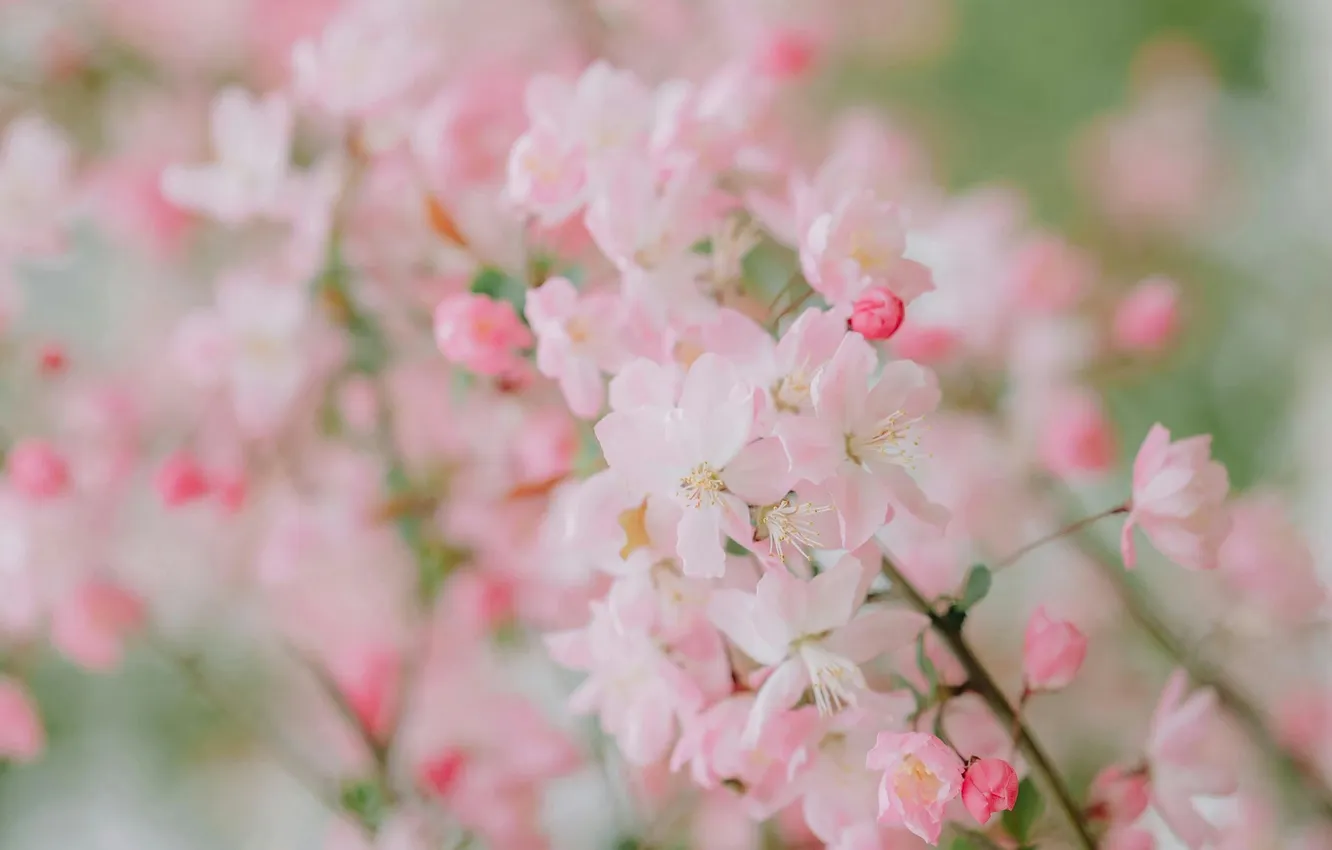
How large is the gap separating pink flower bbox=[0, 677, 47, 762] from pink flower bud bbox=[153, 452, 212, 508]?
167 mm

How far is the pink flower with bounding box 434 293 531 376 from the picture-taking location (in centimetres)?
46

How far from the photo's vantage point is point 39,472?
60 centimetres

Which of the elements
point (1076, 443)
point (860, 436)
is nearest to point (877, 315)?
point (860, 436)

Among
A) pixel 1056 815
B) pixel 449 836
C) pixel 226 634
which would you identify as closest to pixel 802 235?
pixel 1056 815

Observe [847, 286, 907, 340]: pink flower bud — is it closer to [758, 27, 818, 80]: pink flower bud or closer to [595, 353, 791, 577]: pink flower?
[595, 353, 791, 577]: pink flower

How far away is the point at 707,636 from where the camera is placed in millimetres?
446

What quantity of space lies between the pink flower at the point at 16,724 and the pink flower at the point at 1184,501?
2.07ft

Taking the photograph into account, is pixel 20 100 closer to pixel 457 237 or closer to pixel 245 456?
pixel 245 456

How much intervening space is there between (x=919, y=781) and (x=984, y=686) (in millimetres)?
60

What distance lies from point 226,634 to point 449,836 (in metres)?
0.43

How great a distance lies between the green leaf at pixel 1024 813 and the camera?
1.46 feet

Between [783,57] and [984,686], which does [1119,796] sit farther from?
[783,57]

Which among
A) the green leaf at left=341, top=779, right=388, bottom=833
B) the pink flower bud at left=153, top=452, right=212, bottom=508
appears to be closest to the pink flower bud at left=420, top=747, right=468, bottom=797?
the green leaf at left=341, top=779, right=388, bottom=833

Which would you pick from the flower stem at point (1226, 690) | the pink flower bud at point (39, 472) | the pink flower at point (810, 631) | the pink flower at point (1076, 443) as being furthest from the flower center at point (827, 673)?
the pink flower bud at point (39, 472)
